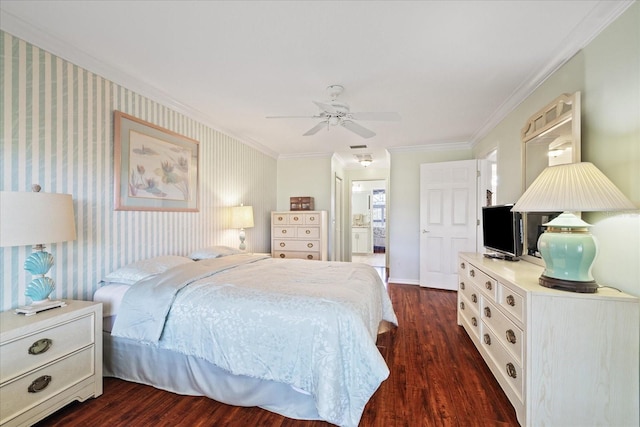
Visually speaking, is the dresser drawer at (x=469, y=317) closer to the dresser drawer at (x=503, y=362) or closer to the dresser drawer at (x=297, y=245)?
the dresser drawer at (x=503, y=362)

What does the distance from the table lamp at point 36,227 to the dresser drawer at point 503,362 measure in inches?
111

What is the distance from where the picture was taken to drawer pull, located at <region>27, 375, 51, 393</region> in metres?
1.49

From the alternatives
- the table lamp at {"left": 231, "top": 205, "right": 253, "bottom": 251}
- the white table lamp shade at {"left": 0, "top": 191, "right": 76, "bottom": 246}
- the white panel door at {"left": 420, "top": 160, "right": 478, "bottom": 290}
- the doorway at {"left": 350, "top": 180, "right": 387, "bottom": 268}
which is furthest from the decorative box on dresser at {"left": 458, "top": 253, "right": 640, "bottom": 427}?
the doorway at {"left": 350, "top": 180, "right": 387, "bottom": 268}

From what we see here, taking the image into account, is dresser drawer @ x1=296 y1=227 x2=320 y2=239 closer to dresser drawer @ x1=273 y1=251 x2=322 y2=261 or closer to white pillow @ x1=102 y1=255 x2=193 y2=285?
dresser drawer @ x1=273 y1=251 x2=322 y2=261

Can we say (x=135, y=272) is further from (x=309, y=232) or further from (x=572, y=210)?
(x=572, y=210)

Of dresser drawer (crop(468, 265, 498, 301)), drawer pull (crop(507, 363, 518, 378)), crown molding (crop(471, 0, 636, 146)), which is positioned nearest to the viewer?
crown molding (crop(471, 0, 636, 146))

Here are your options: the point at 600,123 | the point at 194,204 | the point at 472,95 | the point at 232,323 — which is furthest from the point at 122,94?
the point at 600,123

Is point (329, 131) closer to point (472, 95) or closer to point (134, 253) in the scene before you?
point (472, 95)

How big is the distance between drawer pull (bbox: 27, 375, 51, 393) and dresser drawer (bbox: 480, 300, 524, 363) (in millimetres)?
2687

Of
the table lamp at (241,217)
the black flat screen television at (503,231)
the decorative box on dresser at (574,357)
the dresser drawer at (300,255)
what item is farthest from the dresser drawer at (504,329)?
the table lamp at (241,217)

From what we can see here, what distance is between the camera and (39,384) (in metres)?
1.53

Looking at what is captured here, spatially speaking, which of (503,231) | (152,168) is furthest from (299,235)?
(503,231)

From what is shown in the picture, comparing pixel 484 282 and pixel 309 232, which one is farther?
pixel 309 232

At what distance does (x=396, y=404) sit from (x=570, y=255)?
52.6 inches
